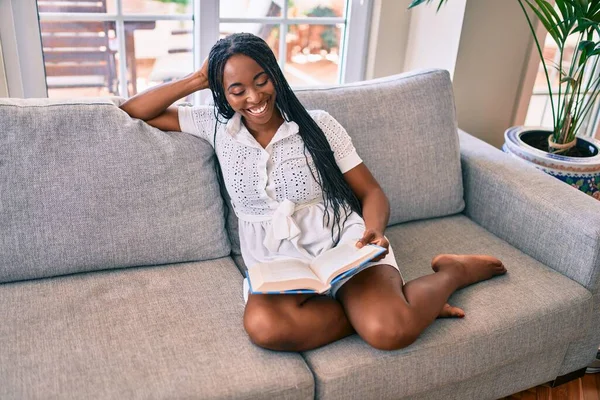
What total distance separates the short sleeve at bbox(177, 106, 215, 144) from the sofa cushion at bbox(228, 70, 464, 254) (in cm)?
32

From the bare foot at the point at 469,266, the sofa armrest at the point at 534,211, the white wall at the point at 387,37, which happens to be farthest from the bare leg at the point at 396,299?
the white wall at the point at 387,37

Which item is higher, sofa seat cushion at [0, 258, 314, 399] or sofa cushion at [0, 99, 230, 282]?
sofa cushion at [0, 99, 230, 282]

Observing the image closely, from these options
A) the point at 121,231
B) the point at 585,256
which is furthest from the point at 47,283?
the point at 585,256

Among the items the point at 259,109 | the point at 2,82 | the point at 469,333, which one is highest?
the point at 259,109

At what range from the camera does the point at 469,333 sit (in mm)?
1532

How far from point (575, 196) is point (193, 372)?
128 cm

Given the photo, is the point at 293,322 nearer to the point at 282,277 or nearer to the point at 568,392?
the point at 282,277

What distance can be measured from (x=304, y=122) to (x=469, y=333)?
716 millimetres

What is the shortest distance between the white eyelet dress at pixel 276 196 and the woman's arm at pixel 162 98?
0.45 ft

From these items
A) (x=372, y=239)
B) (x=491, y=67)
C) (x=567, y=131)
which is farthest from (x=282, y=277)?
(x=491, y=67)

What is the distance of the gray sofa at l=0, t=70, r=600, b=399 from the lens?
1.36 metres

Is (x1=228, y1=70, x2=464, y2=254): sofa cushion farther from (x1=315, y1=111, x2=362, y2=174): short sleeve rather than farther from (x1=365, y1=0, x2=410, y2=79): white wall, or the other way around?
(x1=365, y1=0, x2=410, y2=79): white wall

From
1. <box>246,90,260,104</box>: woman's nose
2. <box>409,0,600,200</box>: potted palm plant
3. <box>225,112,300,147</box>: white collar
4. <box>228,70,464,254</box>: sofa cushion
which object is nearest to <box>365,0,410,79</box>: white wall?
<box>409,0,600,200</box>: potted palm plant

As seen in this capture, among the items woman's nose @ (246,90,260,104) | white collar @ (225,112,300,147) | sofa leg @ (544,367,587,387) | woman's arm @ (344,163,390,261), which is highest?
woman's nose @ (246,90,260,104)
